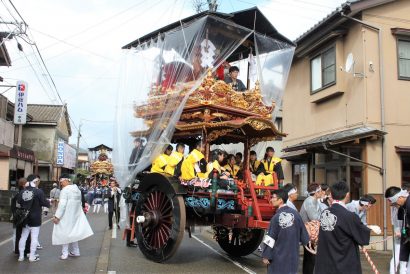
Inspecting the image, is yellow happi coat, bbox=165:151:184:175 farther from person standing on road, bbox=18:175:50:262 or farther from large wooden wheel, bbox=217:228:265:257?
person standing on road, bbox=18:175:50:262

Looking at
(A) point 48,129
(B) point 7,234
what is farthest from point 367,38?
(A) point 48,129

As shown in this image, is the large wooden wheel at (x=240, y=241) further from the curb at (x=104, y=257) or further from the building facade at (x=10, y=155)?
the building facade at (x=10, y=155)

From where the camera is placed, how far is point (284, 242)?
5.30 metres

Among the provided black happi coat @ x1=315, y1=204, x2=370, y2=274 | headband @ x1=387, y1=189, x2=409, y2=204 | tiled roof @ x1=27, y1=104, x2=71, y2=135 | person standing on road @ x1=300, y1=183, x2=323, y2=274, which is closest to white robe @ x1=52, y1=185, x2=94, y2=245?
person standing on road @ x1=300, y1=183, x2=323, y2=274

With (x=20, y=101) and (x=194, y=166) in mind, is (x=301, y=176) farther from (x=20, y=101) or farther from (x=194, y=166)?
(x=20, y=101)

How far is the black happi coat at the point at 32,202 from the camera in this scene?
352 inches

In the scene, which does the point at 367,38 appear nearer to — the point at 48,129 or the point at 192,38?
the point at 192,38

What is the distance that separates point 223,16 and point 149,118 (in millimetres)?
2697

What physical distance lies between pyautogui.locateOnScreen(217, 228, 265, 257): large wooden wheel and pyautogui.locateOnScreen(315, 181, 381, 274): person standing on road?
4693mm

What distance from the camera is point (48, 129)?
122ft

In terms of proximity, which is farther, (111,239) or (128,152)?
(111,239)

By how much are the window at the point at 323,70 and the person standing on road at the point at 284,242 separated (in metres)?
9.65

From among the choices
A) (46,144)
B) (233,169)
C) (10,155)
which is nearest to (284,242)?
(233,169)

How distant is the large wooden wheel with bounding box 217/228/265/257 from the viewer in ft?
31.4
